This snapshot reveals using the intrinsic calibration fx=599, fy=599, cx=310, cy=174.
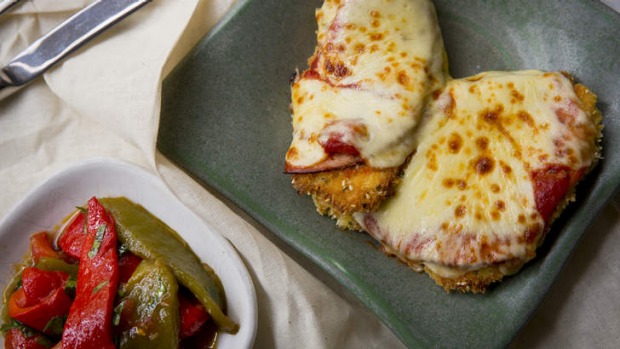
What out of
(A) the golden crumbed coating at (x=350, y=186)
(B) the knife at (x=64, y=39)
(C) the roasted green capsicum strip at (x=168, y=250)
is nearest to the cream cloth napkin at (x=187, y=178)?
(B) the knife at (x=64, y=39)

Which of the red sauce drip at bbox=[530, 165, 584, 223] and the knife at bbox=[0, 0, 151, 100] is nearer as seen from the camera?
the red sauce drip at bbox=[530, 165, 584, 223]

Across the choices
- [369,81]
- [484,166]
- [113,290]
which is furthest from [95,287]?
[484,166]

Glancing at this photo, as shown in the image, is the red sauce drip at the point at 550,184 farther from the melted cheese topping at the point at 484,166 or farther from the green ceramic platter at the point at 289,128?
the green ceramic platter at the point at 289,128

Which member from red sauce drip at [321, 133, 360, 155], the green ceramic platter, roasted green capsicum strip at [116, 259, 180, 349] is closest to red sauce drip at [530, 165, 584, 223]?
the green ceramic platter

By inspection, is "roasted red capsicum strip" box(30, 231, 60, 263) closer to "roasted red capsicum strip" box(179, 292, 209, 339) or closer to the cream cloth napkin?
the cream cloth napkin

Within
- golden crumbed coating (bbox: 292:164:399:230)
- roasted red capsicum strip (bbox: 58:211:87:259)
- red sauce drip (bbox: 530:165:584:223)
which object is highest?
red sauce drip (bbox: 530:165:584:223)

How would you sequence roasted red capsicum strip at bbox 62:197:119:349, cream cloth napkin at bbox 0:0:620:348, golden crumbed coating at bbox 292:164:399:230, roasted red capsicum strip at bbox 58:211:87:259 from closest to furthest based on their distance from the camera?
roasted red capsicum strip at bbox 62:197:119:349 → golden crumbed coating at bbox 292:164:399:230 → roasted red capsicum strip at bbox 58:211:87:259 → cream cloth napkin at bbox 0:0:620:348

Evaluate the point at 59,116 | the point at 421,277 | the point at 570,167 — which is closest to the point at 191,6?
the point at 59,116

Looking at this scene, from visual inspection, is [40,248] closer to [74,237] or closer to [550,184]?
Result: [74,237]
